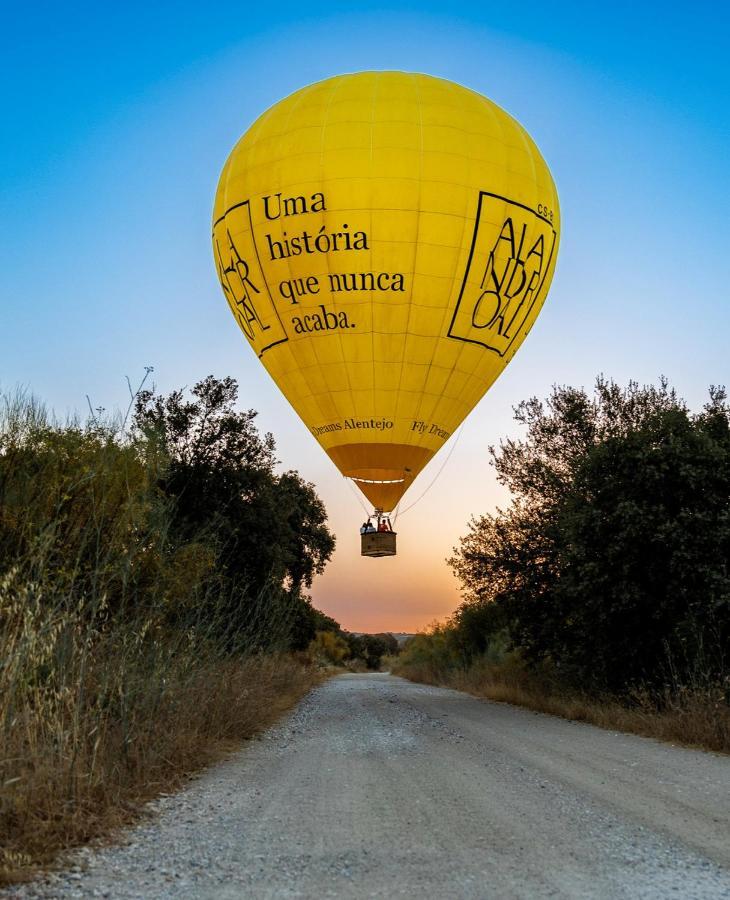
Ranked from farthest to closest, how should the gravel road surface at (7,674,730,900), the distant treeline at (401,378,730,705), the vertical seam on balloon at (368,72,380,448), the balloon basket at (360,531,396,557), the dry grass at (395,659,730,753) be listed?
the balloon basket at (360,531,396,557) → the vertical seam on balloon at (368,72,380,448) → the distant treeline at (401,378,730,705) → the dry grass at (395,659,730,753) → the gravel road surface at (7,674,730,900)

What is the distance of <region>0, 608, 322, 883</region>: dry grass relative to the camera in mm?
4901

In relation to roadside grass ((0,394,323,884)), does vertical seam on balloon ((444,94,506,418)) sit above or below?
above

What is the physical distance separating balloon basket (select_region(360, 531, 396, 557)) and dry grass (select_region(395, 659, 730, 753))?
A: 187 inches

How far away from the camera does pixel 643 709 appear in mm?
13164

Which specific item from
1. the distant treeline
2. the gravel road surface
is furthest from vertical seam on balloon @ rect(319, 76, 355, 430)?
the gravel road surface

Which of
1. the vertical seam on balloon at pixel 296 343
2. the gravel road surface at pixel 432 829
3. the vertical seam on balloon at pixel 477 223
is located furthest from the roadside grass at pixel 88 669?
the vertical seam on balloon at pixel 477 223

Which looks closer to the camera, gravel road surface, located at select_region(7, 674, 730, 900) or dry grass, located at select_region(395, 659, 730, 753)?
gravel road surface, located at select_region(7, 674, 730, 900)

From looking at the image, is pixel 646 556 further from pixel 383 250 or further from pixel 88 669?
pixel 88 669

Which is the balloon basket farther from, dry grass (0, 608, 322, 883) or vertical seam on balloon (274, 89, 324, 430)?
dry grass (0, 608, 322, 883)

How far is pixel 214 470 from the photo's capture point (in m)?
24.7

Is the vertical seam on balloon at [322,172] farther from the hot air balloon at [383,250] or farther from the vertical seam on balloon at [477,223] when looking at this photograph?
the vertical seam on balloon at [477,223]

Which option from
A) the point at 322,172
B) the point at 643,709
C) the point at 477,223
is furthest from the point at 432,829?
the point at 322,172

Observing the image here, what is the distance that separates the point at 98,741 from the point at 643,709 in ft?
34.5

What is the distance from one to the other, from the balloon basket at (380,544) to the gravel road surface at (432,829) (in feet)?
32.1
